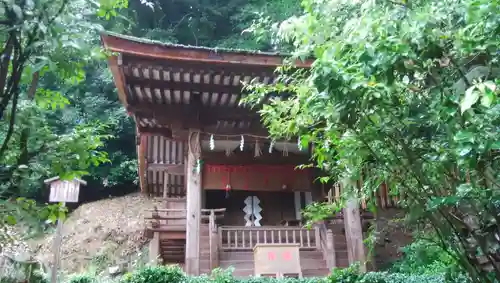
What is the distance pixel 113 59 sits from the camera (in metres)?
6.36

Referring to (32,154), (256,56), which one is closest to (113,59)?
(256,56)

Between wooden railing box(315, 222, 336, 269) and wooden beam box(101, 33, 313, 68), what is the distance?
138 inches

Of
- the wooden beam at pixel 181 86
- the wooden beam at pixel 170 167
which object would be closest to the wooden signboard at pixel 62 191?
the wooden beam at pixel 181 86

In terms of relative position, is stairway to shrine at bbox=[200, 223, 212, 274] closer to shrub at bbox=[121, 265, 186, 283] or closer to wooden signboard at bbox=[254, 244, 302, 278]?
wooden signboard at bbox=[254, 244, 302, 278]

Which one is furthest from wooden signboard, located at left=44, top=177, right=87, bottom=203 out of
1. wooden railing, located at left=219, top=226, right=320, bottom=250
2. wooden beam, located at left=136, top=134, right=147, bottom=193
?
wooden railing, located at left=219, top=226, right=320, bottom=250

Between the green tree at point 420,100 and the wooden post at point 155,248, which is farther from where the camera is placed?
the wooden post at point 155,248

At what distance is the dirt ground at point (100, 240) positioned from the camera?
1495cm

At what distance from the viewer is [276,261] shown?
7172mm

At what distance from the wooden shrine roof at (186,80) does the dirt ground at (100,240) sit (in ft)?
25.4

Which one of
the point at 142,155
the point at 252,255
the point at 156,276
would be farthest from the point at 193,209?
the point at 142,155

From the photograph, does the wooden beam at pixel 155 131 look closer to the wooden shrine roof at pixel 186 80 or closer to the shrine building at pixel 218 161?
the shrine building at pixel 218 161

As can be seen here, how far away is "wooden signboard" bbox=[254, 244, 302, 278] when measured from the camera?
7.10 m

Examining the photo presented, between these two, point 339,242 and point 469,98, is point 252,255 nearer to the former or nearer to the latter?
point 339,242

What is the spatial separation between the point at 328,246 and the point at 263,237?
4.16 ft
